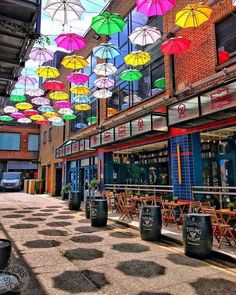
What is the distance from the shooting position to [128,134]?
1150cm

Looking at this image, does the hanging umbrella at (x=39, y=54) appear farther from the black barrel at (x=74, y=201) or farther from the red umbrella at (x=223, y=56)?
the black barrel at (x=74, y=201)

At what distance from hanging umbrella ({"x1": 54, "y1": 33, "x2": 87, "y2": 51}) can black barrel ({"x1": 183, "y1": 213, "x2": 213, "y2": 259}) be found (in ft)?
23.3

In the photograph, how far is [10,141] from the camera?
33750 millimetres

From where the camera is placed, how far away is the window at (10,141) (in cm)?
3325

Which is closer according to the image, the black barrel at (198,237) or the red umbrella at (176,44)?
the black barrel at (198,237)

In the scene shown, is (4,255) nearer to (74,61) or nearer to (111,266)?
(111,266)

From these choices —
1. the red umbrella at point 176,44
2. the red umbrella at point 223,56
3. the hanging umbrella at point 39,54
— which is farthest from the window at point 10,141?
A: the red umbrella at point 223,56

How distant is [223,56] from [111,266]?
23.9 feet

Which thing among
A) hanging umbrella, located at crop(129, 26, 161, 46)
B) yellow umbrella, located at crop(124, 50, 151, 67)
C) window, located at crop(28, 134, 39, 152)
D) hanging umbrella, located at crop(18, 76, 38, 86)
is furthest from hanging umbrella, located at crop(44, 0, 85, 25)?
window, located at crop(28, 134, 39, 152)

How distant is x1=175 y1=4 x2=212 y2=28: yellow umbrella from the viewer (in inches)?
287

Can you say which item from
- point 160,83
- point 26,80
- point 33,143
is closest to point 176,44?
point 160,83

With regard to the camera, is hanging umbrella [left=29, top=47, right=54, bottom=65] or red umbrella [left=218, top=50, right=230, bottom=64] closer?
red umbrella [left=218, top=50, right=230, bottom=64]

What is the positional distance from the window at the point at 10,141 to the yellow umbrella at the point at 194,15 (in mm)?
30574

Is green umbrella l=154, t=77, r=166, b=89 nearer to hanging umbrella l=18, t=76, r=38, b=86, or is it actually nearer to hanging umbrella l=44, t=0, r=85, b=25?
hanging umbrella l=44, t=0, r=85, b=25
